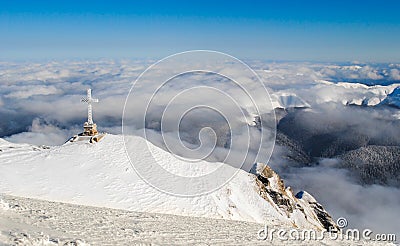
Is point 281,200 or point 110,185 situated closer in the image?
point 110,185

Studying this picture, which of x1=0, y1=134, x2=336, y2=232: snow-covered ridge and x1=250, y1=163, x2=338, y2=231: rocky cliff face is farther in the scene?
x1=250, y1=163, x2=338, y2=231: rocky cliff face

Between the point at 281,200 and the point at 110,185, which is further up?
the point at 110,185

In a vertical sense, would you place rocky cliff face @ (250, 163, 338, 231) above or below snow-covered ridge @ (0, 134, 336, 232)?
below

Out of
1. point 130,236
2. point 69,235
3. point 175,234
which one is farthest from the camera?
point 175,234

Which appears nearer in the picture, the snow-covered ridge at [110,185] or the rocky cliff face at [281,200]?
the snow-covered ridge at [110,185]

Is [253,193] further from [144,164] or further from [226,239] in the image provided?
[226,239]

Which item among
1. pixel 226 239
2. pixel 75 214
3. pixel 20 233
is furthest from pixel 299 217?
pixel 20 233

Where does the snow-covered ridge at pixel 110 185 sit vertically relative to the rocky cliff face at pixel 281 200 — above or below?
above

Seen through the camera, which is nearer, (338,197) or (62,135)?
(338,197)
